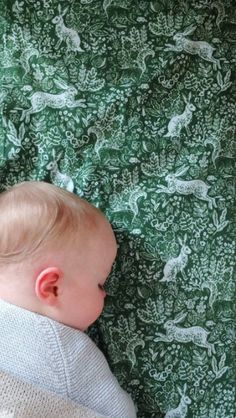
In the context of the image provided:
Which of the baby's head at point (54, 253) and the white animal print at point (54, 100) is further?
the white animal print at point (54, 100)

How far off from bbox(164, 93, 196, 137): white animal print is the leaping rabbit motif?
0.11 m

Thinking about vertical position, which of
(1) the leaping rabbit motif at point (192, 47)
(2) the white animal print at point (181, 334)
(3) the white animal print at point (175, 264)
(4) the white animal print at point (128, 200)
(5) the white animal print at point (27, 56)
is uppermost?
(1) the leaping rabbit motif at point (192, 47)

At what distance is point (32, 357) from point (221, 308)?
48 cm

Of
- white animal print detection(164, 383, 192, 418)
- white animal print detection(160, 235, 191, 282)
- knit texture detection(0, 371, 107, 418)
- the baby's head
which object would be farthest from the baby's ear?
white animal print detection(164, 383, 192, 418)

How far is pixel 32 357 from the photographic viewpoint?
135 centimetres

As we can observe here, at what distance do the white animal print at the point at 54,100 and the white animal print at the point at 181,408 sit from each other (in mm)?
689

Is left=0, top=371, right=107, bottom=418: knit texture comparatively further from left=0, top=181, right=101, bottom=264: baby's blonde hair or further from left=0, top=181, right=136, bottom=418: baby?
left=0, top=181, right=101, bottom=264: baby's blonde hair

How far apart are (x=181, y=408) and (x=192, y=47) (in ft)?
2.68

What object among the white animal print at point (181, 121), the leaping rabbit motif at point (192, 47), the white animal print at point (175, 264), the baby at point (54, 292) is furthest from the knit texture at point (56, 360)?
the leaping rabbit motif at point (192, 47)

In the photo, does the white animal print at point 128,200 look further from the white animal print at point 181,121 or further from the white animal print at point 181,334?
the white animal print at point 181,334

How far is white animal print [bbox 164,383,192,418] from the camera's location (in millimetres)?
1605

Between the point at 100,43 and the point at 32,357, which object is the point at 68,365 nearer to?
the point at 32,357

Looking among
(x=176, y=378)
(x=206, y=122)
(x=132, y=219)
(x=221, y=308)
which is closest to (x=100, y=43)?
(x=206, y=122)

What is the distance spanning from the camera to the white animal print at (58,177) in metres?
1.58
